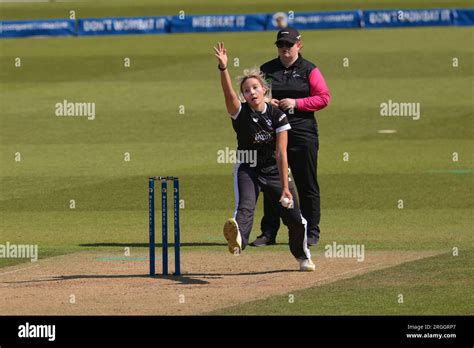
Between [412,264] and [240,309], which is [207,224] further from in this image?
[240,309]

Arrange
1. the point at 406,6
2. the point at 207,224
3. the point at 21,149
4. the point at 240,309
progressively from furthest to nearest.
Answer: the point at 406,6 < the point at 21,149 < the point at 207,224 < the point at 240,309

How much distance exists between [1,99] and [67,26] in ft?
48.4

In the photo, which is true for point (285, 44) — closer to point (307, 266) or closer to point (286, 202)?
point (286, 202)

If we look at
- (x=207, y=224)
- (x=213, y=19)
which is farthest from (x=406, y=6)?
(x=207, y=224)

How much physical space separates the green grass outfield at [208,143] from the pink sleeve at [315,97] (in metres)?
1.74

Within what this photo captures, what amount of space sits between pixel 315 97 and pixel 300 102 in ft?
0.68

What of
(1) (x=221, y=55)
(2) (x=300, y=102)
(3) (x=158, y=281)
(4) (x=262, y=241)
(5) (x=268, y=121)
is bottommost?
(3) (x=158, y=281)

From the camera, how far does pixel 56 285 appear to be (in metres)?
13.9

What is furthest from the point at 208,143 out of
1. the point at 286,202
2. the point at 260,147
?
the point at 286,202

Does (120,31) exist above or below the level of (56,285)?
Result: above

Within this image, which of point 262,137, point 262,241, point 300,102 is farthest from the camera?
point 262,241

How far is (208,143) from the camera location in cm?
2673

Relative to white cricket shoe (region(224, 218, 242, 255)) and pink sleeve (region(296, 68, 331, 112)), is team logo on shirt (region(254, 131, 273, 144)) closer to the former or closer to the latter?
white cricket shoe (region(224, 218, 242, 255))

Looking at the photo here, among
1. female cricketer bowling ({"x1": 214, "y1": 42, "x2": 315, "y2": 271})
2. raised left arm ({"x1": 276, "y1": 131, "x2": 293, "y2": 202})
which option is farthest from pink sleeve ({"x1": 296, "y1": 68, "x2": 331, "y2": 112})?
raised left arm ({"x1": 276, "y1": 131, "x2": 293, "y2": 202})
